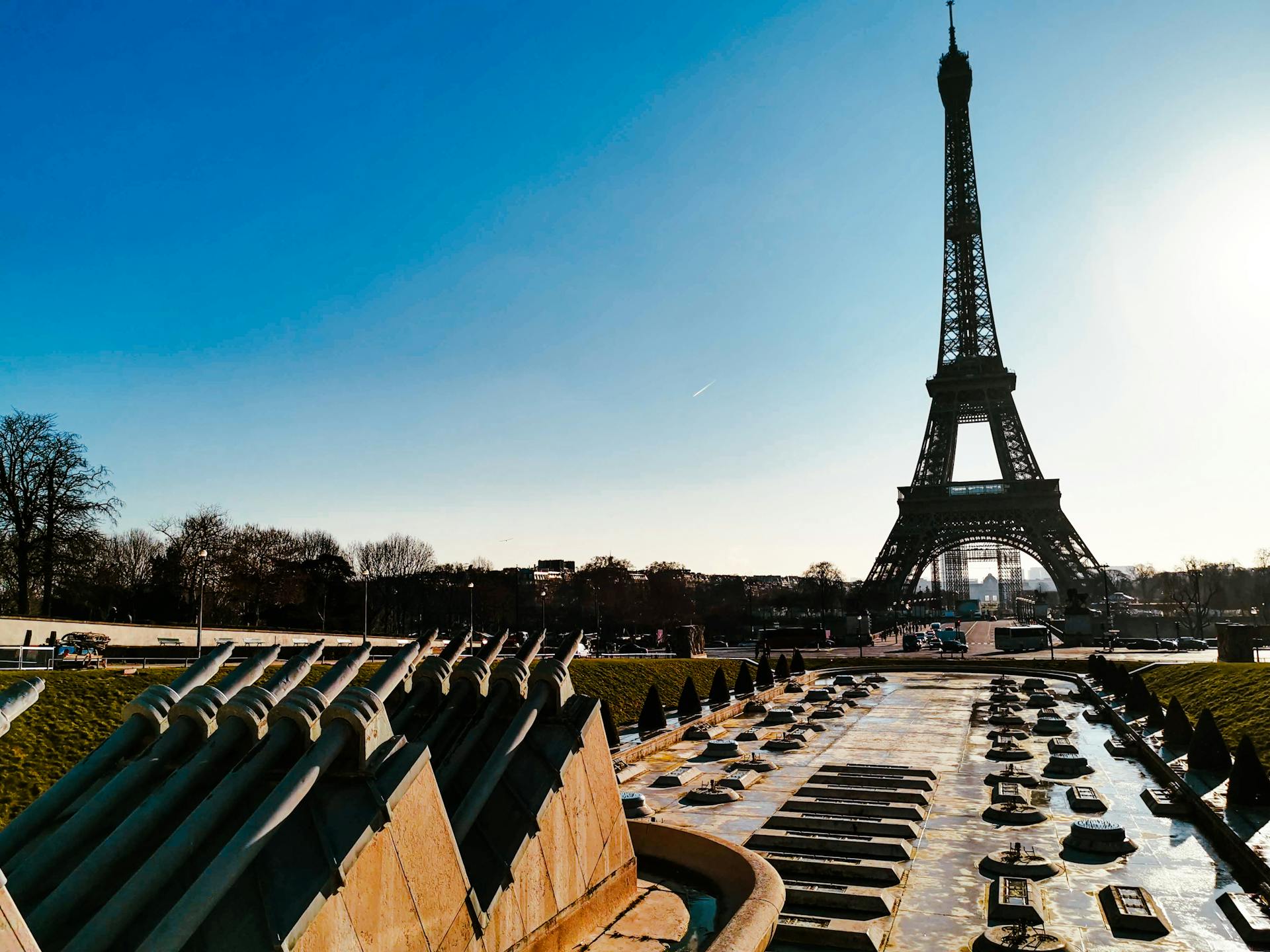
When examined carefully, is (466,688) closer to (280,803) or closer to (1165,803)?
(280,803)

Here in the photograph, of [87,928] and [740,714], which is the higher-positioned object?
[87,928]

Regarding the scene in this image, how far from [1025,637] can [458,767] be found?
67.4 m

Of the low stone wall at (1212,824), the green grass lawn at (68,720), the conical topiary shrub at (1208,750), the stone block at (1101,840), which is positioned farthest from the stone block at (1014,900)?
the conical topiary shrub at (1208,750)

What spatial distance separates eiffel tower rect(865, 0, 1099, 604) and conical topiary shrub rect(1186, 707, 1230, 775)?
199 feet

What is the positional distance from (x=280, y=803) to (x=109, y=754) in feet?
8.02

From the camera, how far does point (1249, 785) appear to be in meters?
15.9

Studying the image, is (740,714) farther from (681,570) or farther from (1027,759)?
(681,570)

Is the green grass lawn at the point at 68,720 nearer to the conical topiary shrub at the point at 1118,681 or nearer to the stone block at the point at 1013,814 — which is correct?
the conical topiary shrub at the point at 1118,681

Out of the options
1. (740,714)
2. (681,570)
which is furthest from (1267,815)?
(681,570)

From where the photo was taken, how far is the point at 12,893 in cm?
550

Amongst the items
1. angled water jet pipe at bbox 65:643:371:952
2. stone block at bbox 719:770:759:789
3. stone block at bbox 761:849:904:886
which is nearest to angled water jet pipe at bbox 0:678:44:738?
angled water jet pipe at bbox 65:643:371:952

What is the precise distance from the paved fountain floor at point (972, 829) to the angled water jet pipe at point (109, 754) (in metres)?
8.53

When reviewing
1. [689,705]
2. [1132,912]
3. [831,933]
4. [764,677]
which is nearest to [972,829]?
[1132,912]

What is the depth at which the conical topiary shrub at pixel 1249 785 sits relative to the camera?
1583cm
